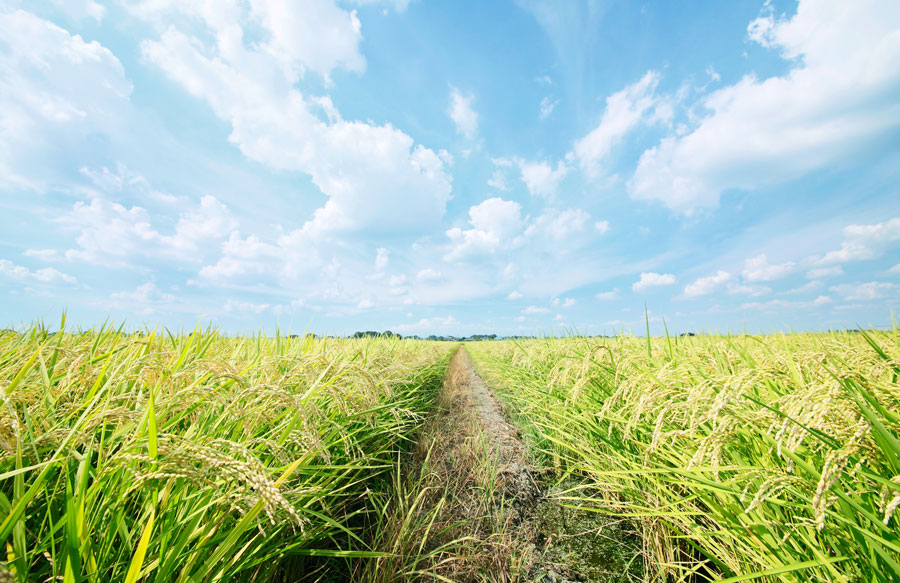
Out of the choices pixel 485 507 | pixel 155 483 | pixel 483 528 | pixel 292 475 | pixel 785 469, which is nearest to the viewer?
pixel 155 483

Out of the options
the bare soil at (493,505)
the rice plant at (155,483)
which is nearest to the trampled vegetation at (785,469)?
the bare soil at (493,505)

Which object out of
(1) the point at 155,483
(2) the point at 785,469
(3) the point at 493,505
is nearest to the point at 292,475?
(1) the point at 155,483

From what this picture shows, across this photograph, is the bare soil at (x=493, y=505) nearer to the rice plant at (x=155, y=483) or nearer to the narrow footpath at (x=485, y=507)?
the narrow footpath at (x=485, y=507)

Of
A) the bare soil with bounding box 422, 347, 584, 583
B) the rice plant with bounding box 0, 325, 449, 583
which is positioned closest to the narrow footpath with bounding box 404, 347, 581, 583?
the bare soil with bounding box 422, 347, 584, 583

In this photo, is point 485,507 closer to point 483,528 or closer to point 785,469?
point 483,528

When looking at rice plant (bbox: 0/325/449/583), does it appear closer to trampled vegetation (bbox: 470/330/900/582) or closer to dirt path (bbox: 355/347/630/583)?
dirt path (bbox: 355/347/630/583)

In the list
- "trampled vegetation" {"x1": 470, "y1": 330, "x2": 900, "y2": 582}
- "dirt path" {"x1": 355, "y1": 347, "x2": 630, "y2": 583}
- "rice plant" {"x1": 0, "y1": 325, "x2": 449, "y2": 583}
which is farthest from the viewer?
"dirt path" {"x1": 355, "y1": 347, "x2": 630, "y2": 583}

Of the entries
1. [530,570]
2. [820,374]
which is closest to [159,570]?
[530,570]

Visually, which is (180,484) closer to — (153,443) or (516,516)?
(153,443)

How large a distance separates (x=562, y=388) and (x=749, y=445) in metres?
2.23

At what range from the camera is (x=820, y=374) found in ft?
6.12

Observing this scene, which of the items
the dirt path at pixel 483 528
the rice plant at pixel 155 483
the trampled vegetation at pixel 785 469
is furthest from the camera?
the dirt path at pixel 483 528

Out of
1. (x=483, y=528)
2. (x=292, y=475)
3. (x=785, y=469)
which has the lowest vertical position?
(x=483, y=528)

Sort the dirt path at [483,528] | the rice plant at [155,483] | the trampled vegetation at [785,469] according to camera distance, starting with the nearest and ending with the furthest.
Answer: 1. the rice plant at [155,483]
2. the trampled vegetation at [785,469]
3. the dirt path at [483,528]
